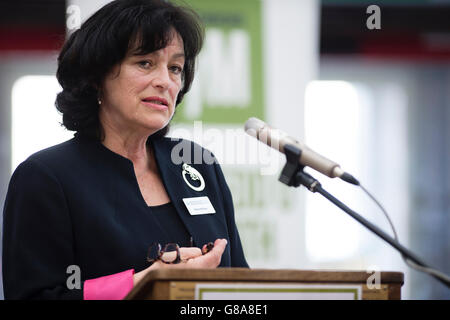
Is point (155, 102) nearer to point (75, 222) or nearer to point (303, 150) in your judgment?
point (75, 222)

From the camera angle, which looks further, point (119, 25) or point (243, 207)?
point (243, 207)

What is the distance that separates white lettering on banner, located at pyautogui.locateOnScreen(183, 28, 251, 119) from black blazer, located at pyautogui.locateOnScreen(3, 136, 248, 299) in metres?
1.73

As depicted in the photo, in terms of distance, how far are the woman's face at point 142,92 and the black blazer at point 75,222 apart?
0.41ft

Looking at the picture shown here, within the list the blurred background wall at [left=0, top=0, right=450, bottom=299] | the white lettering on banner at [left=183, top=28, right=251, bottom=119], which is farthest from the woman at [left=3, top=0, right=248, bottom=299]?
the blurred background wall at [left=0, top=0, right=450, bottom=299]

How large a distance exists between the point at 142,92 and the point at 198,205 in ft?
1.40

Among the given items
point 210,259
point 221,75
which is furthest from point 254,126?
point 221,75

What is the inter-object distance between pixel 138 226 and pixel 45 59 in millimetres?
4055

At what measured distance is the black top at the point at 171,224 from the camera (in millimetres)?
2088

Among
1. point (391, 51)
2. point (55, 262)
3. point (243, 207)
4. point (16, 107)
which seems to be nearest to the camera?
point (55, 262)
